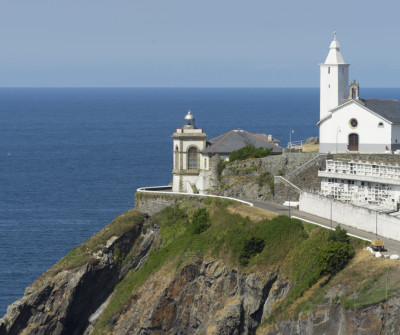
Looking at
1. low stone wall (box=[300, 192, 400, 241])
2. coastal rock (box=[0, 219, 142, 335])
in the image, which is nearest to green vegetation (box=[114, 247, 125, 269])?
coastal rock (box=[0, 219, 142, 335])

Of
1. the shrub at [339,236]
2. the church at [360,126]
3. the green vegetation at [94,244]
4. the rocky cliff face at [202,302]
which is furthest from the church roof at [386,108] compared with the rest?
the green vegetation at [94,244]

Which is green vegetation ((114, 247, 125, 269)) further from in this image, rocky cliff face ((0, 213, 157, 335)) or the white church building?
the white church building

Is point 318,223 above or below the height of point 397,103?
below

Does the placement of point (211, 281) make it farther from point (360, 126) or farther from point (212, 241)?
point (360, 126)

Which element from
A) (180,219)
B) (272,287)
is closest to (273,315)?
(272,287)

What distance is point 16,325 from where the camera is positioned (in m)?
71.9

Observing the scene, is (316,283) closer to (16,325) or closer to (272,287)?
(272,287)

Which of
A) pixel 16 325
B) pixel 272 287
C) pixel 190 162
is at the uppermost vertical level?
pixel 190 162

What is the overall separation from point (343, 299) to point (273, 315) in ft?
20.8

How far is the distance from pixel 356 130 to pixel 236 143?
10.8 metres

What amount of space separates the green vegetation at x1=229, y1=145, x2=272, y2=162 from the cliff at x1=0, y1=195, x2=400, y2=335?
6589mm

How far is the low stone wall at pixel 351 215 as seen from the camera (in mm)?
61406

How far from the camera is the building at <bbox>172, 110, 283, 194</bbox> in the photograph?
8300 cm

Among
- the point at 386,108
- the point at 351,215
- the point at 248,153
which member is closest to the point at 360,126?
the point at 386,108
